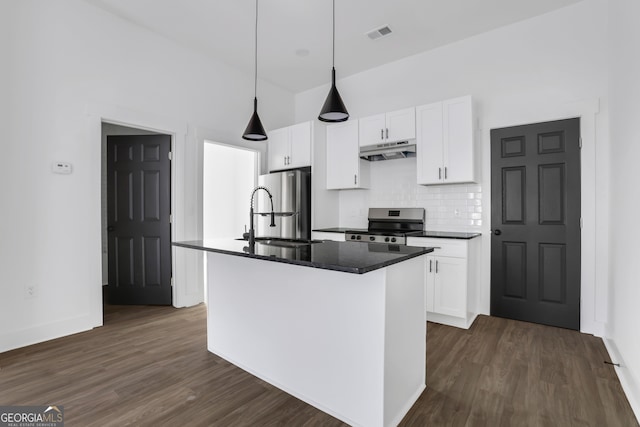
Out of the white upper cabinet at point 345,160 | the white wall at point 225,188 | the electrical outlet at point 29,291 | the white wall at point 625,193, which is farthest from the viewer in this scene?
the white wall at point 225,188

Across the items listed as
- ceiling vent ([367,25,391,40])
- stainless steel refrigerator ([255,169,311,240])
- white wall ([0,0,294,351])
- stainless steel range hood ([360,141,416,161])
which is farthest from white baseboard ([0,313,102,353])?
ceiling vent ([367,25,391,40])

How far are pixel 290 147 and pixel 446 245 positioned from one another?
2608 millimetres

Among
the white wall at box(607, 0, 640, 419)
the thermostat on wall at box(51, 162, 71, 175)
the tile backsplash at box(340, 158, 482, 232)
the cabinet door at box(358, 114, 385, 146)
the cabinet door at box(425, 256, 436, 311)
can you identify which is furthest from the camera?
the cabinet door at box(358, 114, 385, 146)

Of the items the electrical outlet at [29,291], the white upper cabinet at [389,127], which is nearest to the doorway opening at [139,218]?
the electrical outlet at [29,291]

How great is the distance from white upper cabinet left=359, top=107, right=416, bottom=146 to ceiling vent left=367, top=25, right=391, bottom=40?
0.90m

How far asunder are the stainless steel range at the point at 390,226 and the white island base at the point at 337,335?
5.30ft

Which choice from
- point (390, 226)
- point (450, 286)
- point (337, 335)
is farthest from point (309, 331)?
point (390, 226)

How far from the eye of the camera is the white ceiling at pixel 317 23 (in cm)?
324

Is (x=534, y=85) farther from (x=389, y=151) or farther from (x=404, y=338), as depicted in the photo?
(x=404, y=338)

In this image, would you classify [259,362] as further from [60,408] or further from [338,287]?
[60,408]

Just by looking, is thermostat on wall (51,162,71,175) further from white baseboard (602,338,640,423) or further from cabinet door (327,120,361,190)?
white baseboard (602,338,640,423)

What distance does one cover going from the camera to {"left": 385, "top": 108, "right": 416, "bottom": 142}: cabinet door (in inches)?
154

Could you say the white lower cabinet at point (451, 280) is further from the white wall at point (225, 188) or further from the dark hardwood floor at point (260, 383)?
the white wall at point (225, 188)

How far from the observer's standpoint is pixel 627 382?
6.88 feet
